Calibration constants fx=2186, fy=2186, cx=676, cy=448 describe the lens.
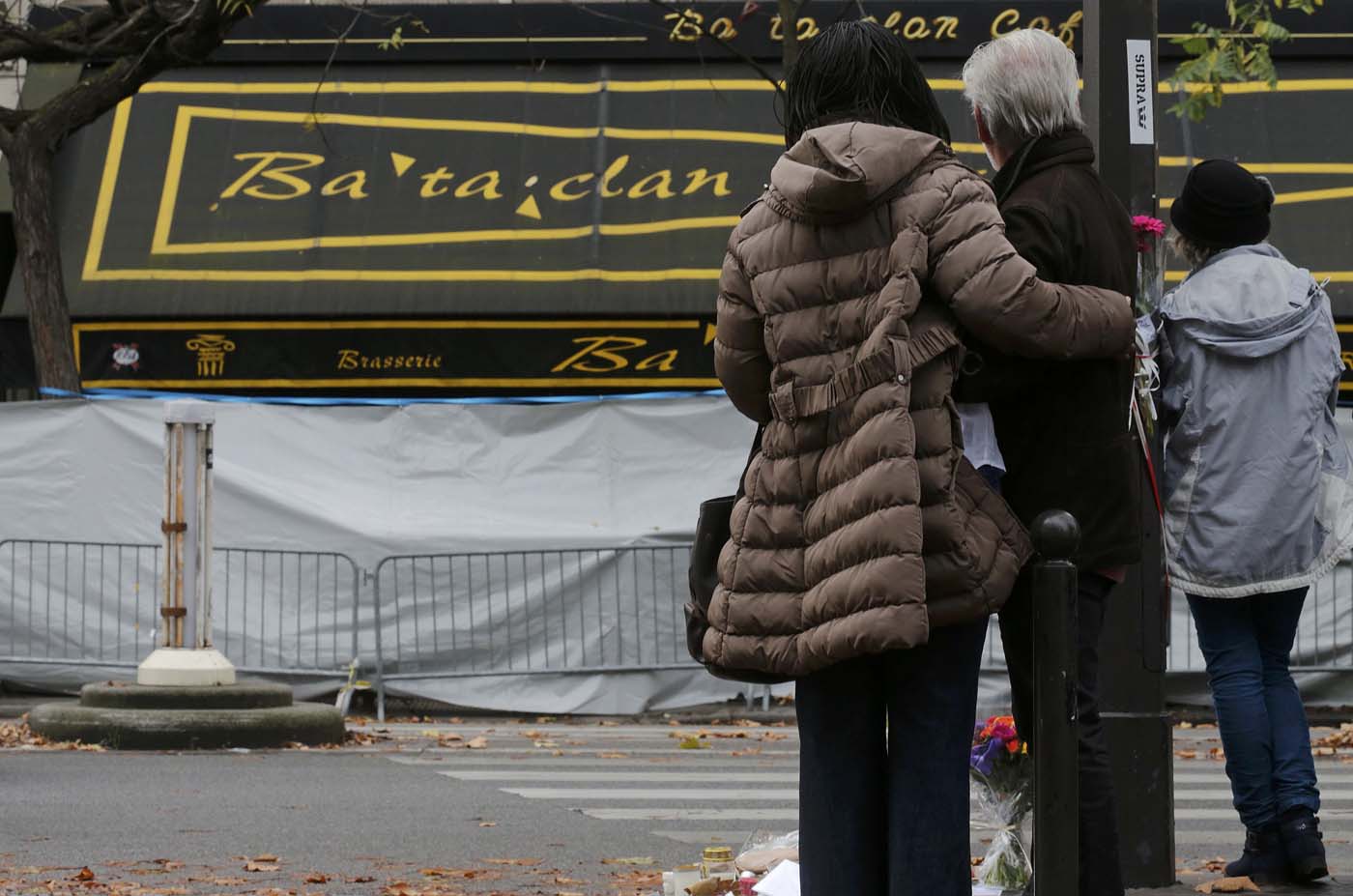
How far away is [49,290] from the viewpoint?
14219 millimetres

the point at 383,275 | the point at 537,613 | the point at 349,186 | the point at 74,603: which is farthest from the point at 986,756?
the point at 349,186

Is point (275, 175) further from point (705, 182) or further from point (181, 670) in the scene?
point (181, 670)

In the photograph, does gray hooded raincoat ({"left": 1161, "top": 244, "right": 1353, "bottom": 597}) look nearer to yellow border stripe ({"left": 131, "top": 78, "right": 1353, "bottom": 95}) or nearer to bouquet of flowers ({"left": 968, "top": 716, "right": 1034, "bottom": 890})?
bouquet of flowers ({"left": 968, "top": 716, "right": 1034, "bottom": 890})

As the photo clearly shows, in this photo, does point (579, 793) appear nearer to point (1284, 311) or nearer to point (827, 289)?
point (1284, 311)

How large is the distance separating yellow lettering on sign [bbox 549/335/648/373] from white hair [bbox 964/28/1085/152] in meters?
11.3

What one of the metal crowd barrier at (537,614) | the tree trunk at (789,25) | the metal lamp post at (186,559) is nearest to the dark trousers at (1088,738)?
the metal lamp post at (186,559)

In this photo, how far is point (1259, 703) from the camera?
5727 mm

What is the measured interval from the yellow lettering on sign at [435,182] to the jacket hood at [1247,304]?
11.0m

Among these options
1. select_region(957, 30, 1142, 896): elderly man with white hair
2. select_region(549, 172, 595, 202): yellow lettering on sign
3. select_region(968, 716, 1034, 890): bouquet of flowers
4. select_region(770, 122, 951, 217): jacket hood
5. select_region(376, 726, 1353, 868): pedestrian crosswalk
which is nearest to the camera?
select_region(770, 122, 951, 217): jacket hood

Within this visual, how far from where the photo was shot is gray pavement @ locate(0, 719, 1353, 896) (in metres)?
6.54

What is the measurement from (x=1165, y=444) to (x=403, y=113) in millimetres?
11807

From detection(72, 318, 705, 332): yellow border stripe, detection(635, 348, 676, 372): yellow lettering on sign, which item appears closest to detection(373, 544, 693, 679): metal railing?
detection(635, 348, 676, 372): yellow lettering on sign

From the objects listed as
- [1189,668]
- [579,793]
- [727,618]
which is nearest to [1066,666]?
[727,618]

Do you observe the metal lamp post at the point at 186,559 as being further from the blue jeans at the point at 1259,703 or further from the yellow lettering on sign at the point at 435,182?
the blue jeans at the point at 1259,703
